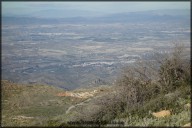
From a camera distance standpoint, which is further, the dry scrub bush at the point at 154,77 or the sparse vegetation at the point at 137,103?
the dry scrub bush at the point at 154,77

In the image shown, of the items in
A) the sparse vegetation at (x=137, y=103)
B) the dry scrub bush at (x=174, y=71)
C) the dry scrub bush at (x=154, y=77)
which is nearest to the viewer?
the sparse vegetation at (x=137, y=103)

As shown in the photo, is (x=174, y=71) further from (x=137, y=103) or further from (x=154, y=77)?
(x=137, y=103)

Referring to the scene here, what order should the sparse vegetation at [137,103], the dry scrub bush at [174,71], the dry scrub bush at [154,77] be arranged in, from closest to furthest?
the sparse vegetation at [137,103]
the dry scrub bush at [154,77]
the dry scrub bush at [174,71]

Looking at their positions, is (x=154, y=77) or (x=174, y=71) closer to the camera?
(x=174, y=71)

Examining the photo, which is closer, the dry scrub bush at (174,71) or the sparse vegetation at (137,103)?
the sparse vegetation at (137,103)

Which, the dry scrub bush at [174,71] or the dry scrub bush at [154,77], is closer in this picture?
the dry scrub bush at [154,77]

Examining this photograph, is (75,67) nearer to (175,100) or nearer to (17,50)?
(17,50)

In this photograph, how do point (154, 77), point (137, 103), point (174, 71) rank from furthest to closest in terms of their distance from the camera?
point (154, 77), point (174, 71), point (137, 103)

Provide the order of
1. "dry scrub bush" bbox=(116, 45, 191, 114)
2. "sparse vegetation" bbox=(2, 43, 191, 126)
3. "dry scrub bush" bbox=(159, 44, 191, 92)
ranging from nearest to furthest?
1. "sparse vegetation" bbox=(2, 43, 191, 126)
2. "dry scrub bush" bbox=(116, 45, 191, 114)
3. "dry scrub bush" bbox=(159, 44, 191, 92)

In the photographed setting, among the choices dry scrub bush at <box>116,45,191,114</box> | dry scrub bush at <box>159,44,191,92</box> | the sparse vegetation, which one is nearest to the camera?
the sparse vegetation

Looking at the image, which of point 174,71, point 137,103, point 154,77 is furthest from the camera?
point 154,77

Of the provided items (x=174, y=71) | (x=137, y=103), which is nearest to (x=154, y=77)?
(x=174, y=71)

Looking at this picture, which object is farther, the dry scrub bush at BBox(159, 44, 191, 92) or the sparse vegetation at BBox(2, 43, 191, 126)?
the dry scrub bush at BBox(159, 44, 191, 92)
